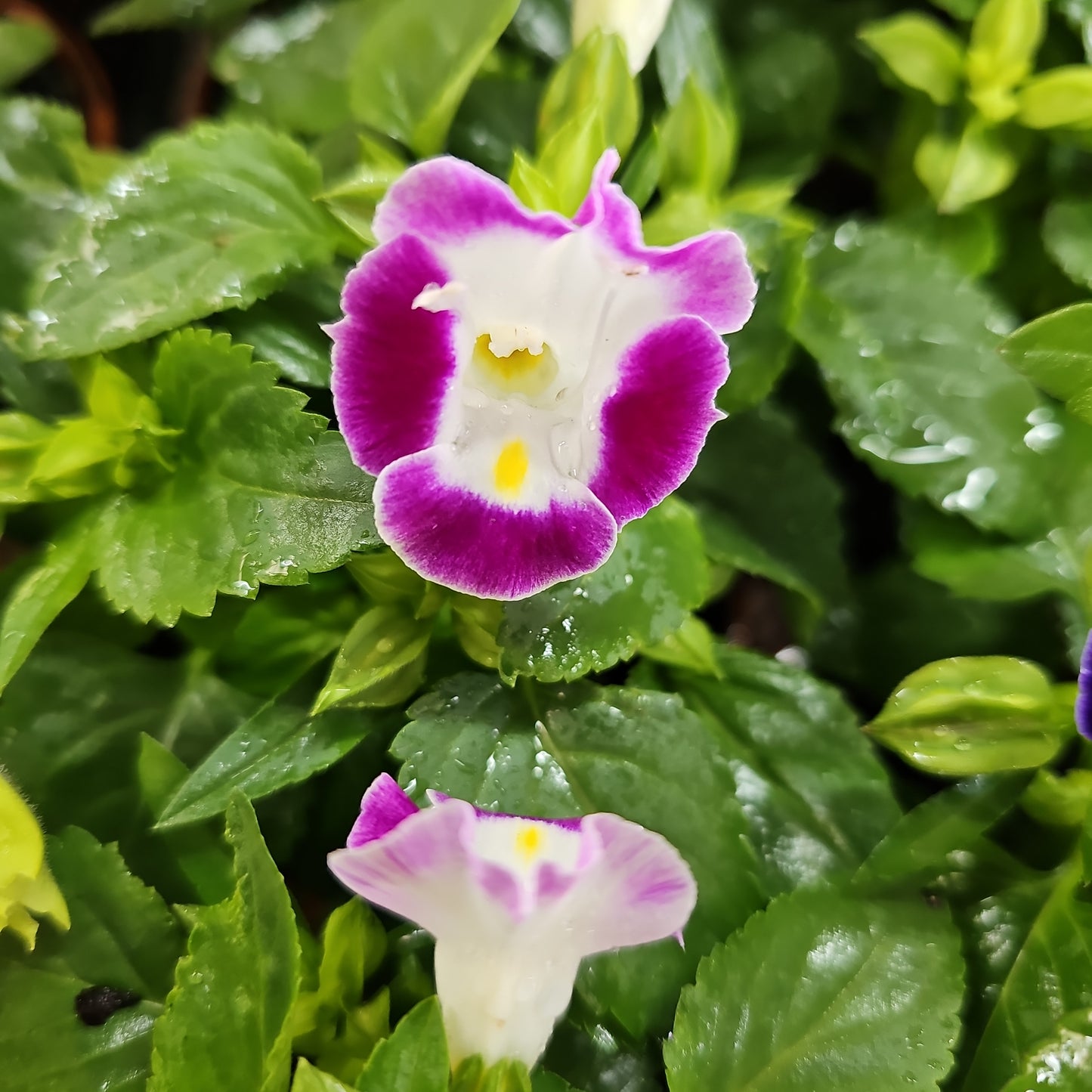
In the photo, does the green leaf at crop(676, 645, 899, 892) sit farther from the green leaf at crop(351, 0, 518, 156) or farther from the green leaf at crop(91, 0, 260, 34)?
the green leaf at crop(91, 0, 260, 34)

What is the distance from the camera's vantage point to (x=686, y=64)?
2.15 feet

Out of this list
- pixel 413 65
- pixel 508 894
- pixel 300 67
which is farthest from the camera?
pixel 300 67

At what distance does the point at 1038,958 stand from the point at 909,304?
0.37 meters

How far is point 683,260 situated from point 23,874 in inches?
14.5

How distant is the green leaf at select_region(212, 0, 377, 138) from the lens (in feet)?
2.25

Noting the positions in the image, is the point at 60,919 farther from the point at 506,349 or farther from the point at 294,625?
the point at 506,349

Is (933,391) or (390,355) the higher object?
(390,355)

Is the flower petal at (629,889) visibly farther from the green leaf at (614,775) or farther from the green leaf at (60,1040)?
the green leaf at (60,1040)

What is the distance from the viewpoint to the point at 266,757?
457mm

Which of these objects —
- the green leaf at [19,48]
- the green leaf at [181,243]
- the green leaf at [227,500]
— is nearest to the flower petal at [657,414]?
the green leaf at [227,500]

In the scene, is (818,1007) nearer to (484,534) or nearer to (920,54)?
(484,534)

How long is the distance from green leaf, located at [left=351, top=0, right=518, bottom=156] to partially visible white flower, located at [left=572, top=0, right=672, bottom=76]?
6cm

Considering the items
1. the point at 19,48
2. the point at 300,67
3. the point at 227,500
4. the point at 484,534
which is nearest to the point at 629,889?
the point at 484,534

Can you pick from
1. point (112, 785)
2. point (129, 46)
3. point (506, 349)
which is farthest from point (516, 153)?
point (129, 46)
